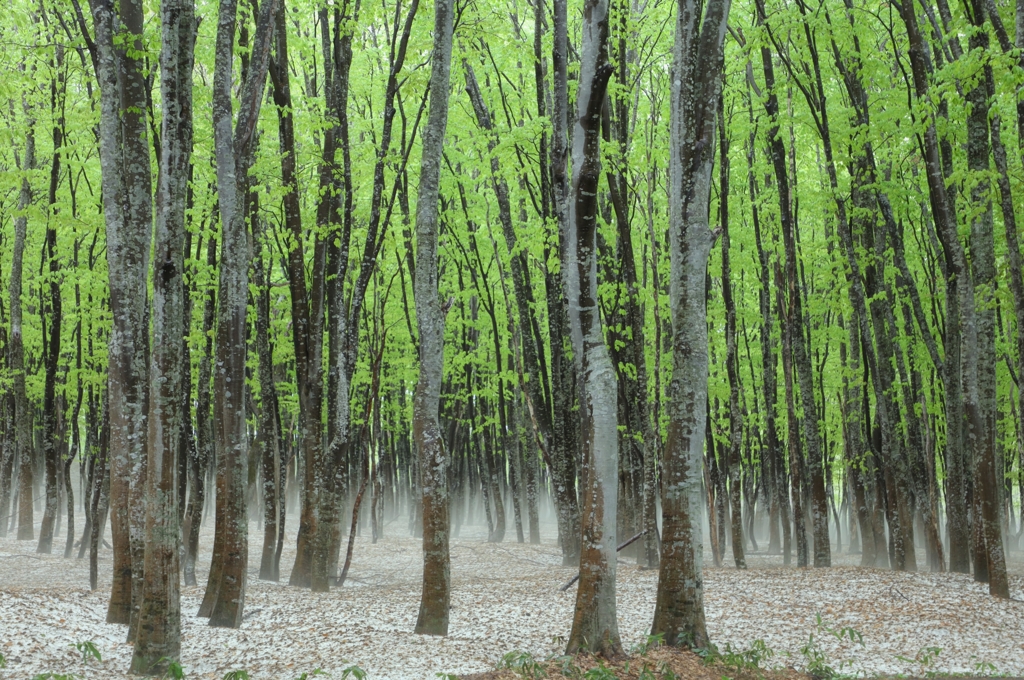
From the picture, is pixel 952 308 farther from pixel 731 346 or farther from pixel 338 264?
pixel 338 264

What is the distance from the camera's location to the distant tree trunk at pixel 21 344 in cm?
1667

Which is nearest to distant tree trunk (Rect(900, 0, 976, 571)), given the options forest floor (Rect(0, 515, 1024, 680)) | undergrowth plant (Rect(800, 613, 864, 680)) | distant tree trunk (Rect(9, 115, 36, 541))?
forest floor (Rect(0, 515, 1024, 680))

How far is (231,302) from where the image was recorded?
8891 mm

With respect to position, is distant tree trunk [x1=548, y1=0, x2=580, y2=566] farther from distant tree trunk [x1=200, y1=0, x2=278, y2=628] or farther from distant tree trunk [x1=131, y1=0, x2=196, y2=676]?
distant tree trunk [x1=131, y1=0, x2=196, y2=676]

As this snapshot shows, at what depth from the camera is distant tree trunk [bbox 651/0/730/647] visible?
7.95 metres

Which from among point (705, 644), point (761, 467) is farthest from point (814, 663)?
point (761, 467)

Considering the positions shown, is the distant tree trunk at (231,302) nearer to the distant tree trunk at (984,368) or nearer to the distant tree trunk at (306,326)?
the distant tree trunk at (306,326)

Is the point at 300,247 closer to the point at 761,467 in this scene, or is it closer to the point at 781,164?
the point at 781,164

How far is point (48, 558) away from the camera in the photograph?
17.2m

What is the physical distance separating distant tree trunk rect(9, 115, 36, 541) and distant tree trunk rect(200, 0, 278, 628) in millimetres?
7893

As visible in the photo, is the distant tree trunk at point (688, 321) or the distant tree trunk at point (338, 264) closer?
the distant tree trunk at point (688, 321)

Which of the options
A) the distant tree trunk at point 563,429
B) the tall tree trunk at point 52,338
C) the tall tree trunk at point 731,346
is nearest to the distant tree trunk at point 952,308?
the tall tree trunk at point 731,346

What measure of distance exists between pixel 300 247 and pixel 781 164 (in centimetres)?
930

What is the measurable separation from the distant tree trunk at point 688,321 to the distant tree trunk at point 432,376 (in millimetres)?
2524
